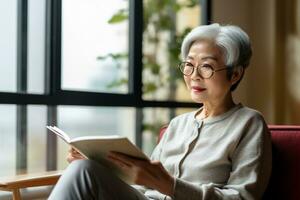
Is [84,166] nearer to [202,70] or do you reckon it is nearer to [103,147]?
[103,147]

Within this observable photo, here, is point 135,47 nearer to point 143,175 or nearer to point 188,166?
point 188,166

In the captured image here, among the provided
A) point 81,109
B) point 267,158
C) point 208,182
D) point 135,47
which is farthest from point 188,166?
point 135,47

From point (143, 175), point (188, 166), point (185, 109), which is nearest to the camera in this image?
point (143, 175)

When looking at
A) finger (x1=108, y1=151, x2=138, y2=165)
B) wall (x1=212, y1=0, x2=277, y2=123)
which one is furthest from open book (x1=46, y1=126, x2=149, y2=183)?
wall (x1=212, y1=0, x2=277, y2=123)

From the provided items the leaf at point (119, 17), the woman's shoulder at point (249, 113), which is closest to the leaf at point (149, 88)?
the leaf at point (119, 17)

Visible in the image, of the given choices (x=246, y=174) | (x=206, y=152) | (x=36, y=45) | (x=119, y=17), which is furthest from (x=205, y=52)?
(x=119, y=17)

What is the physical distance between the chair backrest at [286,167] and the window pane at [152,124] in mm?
1261

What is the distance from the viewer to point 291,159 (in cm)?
151

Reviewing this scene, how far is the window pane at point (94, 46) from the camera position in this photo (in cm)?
227

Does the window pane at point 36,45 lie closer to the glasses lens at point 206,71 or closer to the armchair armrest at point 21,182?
the armchair armrest at point 21,182

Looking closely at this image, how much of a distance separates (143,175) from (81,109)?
44.3 inches

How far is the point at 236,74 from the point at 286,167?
362 mm

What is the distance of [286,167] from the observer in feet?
4.96

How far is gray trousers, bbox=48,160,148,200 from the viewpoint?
1256 mm
